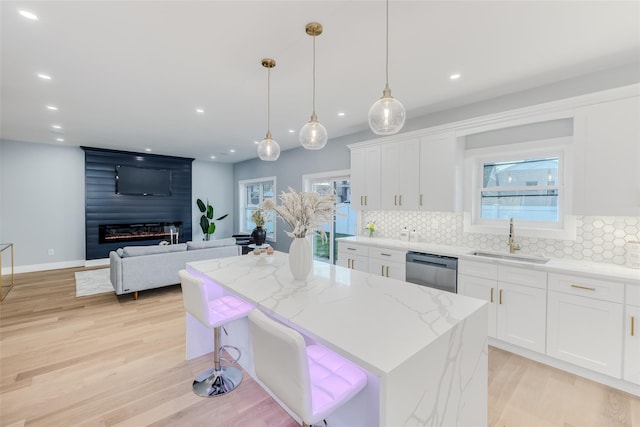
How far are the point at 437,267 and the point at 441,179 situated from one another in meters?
1.13

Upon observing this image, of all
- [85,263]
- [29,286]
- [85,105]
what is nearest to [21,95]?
[85,105]

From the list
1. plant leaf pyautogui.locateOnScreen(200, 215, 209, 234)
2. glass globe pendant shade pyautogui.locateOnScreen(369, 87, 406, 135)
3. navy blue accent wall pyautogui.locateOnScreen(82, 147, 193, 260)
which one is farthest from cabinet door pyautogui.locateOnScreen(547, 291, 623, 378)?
navy blue accent wall pyautogui.locateOnScreen(82, 147, 193, 260)

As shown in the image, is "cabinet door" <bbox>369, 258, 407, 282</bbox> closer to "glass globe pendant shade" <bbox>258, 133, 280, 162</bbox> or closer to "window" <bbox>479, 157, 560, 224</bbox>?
"window" <bbox>479, 157, 560, 224</bbox>

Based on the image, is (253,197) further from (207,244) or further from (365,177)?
(365,177)

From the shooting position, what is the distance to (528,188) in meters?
3.23

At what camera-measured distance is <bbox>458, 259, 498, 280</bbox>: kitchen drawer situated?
115 inches

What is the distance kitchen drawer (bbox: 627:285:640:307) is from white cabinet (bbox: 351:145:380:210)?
8.82 feet

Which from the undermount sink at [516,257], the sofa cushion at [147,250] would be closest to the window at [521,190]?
the undermount sink at [516,257]

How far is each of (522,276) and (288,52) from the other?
10.1 ft

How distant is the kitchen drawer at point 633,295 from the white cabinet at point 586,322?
39mm

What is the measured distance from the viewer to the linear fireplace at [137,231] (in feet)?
22.1

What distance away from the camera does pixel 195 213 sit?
8203mm

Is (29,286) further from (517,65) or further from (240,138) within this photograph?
(517,65)

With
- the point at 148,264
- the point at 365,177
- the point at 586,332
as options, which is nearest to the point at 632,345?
the point at 586,332
